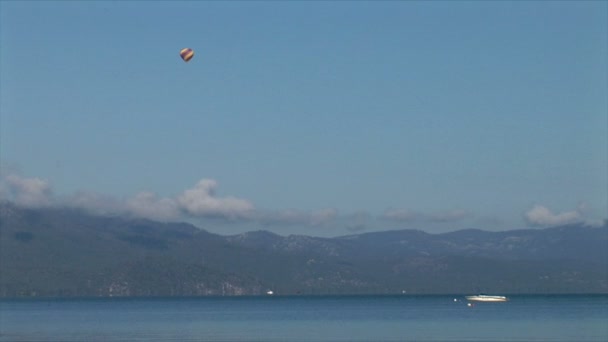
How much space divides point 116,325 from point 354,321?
26324 millimetres

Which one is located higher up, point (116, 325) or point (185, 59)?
point (185, 59)

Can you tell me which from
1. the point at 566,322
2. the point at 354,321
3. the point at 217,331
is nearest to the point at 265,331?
the point at 217,331

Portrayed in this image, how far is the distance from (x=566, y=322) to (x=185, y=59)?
58.6 m

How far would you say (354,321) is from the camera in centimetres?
12644

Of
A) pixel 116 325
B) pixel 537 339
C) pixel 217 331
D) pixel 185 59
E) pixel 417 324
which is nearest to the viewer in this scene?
pixel 185 59

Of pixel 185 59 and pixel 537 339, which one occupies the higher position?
pixel 185 59

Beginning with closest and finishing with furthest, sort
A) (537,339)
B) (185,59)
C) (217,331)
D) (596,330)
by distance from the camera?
(185,59) < (537,339) < (596,330) < (217,331)

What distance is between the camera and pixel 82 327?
4739 inches

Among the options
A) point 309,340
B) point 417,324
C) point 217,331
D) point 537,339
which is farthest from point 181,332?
point 537,339

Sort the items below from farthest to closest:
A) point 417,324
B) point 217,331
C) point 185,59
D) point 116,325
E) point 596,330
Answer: point 116,325 → point 417,324 → point 217,331 → point 596,330 → point 185,59

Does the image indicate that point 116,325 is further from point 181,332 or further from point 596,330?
point 596,330

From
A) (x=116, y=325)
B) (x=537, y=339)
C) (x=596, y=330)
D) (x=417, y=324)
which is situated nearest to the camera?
(x=537, y=339)

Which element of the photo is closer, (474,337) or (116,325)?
(474,337)

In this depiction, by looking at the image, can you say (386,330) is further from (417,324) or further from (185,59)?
(185,59)
